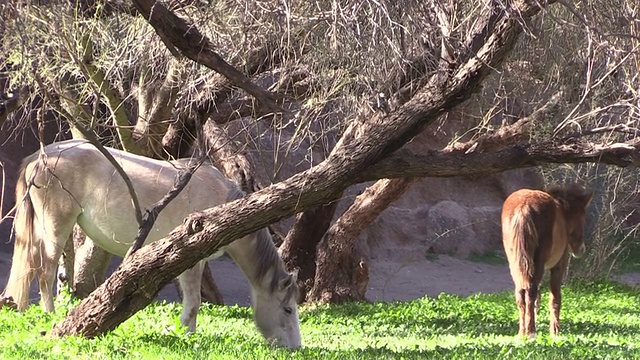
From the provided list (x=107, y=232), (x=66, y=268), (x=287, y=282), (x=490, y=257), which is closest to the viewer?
(x=287, y=282)

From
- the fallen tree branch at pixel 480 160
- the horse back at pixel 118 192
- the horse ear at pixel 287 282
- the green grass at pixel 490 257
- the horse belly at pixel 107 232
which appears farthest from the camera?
the green grass at pixel 490 257

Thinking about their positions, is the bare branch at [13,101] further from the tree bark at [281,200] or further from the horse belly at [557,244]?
the horse belly at [557,244]

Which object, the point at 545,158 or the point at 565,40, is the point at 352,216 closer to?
the point at 565,40

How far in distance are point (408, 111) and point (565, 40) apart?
9.34 ft

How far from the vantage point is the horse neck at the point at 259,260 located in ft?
28.6

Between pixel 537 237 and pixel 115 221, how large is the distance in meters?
4.14

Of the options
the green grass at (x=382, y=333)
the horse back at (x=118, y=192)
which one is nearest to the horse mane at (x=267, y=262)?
the green grass at (x=382, y=333)

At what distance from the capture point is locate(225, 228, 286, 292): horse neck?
28.6ft

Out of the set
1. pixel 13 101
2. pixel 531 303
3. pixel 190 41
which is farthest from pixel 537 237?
pixel 13 101

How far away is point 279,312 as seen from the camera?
8.50 metres

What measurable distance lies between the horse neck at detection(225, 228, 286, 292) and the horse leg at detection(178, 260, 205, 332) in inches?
16.7

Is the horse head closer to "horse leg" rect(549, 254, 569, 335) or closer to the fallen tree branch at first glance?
the fallen tree branch

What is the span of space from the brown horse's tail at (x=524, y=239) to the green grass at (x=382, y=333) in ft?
2.08

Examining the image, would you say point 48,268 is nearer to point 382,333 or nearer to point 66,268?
point 66,268
